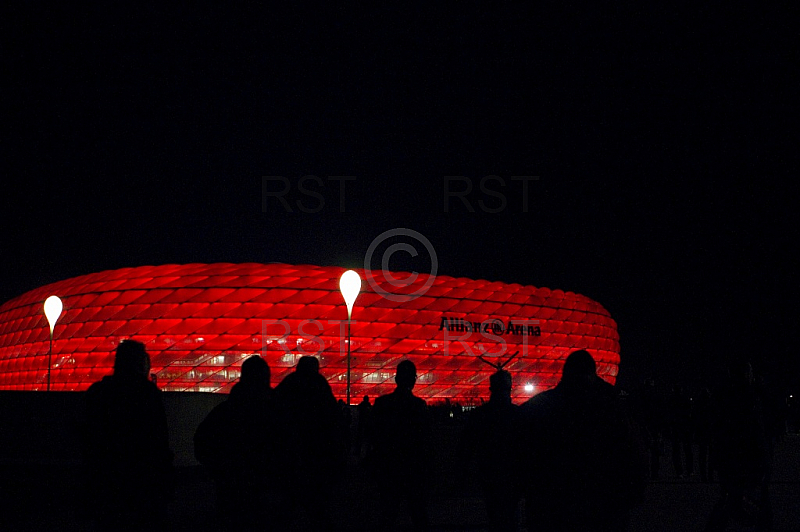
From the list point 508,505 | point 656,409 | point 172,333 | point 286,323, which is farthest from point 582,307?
point 508,505

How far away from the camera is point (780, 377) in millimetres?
51812

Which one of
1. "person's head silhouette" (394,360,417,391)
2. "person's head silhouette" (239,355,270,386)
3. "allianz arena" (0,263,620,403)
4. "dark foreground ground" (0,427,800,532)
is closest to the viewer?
"person's head silhouette" (239,355,270,386)

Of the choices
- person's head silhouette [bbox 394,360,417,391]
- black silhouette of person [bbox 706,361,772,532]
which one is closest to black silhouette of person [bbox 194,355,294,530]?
person's head silhouette [bbox 394,360,417,391]

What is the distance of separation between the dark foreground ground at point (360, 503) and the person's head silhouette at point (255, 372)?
1.46 metres

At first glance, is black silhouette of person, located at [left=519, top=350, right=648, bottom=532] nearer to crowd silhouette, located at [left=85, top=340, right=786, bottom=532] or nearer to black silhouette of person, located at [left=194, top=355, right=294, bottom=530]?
crowd silhouette, located at [left=85, top=340, right=786, bottom=532]

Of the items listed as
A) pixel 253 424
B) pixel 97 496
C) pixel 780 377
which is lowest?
pixel 780 377

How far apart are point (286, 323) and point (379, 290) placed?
489cm

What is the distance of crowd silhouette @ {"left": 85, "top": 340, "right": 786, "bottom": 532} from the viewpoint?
3.12m

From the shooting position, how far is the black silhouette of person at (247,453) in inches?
151

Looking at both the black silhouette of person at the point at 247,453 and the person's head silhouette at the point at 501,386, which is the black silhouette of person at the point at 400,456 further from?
the black silhouette of person at the point at 247,453

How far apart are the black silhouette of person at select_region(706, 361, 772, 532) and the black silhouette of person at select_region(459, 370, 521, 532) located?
1.61 m

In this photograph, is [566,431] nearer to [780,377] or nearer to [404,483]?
[404,483]

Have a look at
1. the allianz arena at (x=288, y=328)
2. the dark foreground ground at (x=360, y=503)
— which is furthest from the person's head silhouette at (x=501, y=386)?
the allianz arena at (x=288, y=328)

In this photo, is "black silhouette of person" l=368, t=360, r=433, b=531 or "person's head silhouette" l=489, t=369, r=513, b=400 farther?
"person's head silhouette" l=489, t=369, r=513, b=400
